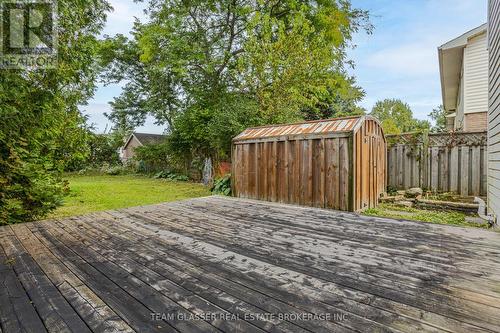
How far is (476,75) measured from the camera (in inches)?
344

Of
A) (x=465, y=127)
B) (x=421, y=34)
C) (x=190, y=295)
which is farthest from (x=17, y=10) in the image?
→ (x=421, y=34)

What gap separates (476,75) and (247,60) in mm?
7422

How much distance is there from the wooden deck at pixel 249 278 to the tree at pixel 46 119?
2.79 ft

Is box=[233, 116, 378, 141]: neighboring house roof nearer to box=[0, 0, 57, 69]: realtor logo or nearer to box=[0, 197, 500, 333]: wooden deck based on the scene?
box=[0, 197, 500, 333]: wooden deck

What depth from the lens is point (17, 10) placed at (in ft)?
12.0

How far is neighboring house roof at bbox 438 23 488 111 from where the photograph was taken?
8.59m

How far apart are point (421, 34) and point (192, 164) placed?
11.5 m

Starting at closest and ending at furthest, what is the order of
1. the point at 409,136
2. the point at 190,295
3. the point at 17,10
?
the point at 190,295 < the point at 17,10 < the point at 409,136

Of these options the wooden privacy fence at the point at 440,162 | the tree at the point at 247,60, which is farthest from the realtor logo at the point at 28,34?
the wooden privacy fence at the point at 440,162

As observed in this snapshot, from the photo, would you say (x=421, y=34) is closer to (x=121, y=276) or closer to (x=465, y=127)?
(x=465, y=127)

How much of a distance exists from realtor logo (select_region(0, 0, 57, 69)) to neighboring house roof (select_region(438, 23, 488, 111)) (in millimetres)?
10239

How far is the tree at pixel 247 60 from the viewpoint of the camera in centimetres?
880

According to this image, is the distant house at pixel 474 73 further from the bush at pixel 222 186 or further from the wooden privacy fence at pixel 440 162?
the bush at pixel 222 186

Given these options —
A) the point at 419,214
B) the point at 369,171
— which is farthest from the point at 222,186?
the point at 419,214
